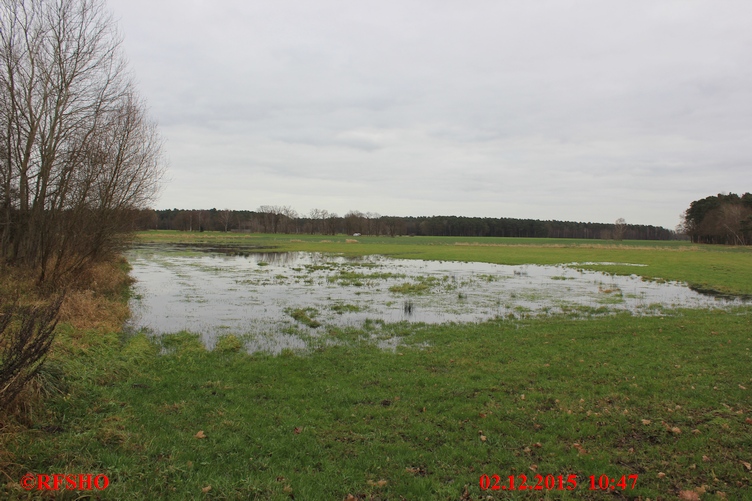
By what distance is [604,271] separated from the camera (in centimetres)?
3791

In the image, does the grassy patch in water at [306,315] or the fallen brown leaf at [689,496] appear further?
the grassy patch in water at [306,315]

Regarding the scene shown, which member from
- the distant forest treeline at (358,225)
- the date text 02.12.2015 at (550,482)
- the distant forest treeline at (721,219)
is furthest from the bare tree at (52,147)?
the distant forest treeline at (358,225)

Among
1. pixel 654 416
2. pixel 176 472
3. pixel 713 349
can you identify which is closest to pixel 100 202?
pixel 176 472

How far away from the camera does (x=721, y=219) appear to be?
109812 millimetres

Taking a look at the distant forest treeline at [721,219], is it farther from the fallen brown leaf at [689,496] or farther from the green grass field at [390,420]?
the fallen brown leaf at [689,496]

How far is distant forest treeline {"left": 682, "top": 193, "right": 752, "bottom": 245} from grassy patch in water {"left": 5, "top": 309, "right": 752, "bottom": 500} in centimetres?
12519

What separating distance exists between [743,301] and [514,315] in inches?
560

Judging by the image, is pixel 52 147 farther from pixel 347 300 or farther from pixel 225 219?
pixel 225 219

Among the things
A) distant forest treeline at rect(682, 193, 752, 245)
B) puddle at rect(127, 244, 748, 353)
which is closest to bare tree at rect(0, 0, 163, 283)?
puddle at rect(127, 244, 748, 353)

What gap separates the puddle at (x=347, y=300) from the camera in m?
15.5

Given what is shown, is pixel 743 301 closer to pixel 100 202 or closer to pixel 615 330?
pixel 615 330

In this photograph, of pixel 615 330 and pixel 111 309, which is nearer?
pixel 615 330

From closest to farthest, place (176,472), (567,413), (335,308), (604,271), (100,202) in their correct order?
(176,472), (567,413), (335,308), (100,202), (604,271)

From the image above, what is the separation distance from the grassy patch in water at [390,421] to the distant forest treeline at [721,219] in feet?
411
